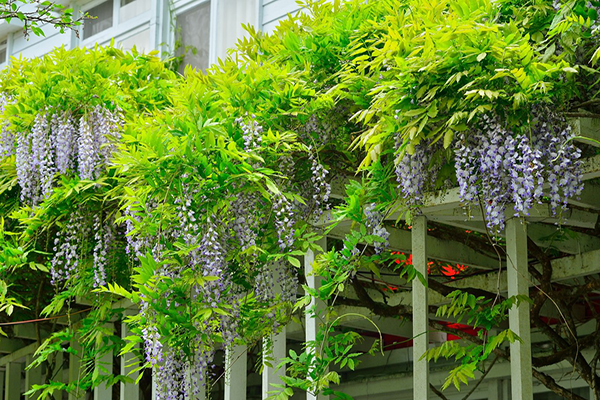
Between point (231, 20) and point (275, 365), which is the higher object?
point (231, 20)

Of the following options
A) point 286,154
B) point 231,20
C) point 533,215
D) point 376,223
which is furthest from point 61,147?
point 533,215

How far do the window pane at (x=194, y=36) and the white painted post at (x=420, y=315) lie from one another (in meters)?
2.68

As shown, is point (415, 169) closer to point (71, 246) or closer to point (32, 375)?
point (71, 246)

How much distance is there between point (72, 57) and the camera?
4703 mm

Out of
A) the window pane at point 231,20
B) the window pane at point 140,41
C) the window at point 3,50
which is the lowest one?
the window pane at point 231,20

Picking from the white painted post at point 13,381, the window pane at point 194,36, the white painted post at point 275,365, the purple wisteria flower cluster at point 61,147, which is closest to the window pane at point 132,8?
the window pane at point 194,36

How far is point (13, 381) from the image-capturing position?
6703 mm

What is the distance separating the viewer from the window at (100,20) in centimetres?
653

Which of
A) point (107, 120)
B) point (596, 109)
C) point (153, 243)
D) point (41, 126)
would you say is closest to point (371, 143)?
point (596, 109)

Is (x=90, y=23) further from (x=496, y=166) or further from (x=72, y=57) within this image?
(x=496, y=166)

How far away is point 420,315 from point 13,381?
4.45m

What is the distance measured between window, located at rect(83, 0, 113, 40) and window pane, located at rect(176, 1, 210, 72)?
847 millimetres

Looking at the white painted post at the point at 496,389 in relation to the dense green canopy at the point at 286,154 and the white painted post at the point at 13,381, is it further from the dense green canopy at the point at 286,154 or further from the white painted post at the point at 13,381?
the white painted post at the point at 13,381

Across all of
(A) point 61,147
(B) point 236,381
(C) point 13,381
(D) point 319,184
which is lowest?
(B) point 236,381
